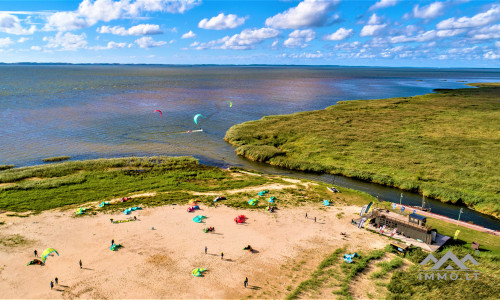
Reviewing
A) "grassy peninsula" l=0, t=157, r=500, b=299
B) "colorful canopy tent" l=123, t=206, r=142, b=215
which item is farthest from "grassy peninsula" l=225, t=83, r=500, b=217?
"colorful canopy tent" l=123, t=206, r=142, b=215

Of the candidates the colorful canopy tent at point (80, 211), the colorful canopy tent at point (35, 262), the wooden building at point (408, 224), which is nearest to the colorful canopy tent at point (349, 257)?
the wooden building at point (408, 224)

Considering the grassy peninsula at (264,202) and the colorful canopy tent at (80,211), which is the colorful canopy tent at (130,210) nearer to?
the grassy peninsula at (264,202)

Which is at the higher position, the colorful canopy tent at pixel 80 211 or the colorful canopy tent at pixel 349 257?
the colorful canopy tent at pixel 80 211

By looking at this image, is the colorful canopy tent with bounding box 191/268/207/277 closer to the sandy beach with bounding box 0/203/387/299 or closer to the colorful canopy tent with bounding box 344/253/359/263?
the sandy beach with bounding box 0/203/387/299

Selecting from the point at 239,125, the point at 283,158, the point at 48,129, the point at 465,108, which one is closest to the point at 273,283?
the point at 283,158

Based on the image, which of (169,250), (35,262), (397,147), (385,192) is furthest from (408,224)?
(35,262)

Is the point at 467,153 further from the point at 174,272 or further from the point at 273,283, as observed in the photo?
the point at 174,272
